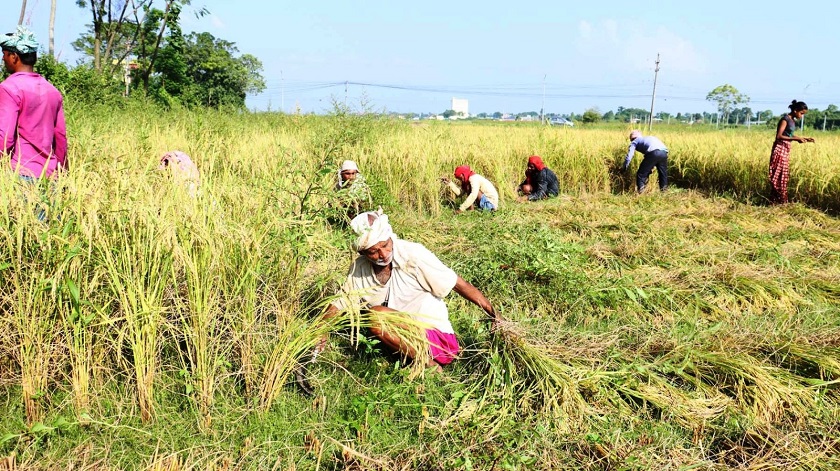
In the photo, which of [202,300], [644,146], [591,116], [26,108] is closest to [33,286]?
[202,300]

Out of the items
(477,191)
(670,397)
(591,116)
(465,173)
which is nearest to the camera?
(670,397)

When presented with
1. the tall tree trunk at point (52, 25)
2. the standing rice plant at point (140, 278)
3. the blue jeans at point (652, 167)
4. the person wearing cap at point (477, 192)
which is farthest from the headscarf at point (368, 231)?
the tall tree trunk at point (52, 25)

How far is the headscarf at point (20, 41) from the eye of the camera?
3000 mm

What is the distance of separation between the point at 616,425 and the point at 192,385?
177cm

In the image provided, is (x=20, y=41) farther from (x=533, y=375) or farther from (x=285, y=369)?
(x=533, y=375)

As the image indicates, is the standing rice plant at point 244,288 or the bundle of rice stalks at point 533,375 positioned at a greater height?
the standing rice plant at point 244,288

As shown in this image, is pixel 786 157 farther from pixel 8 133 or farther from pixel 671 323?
pixel 8 133

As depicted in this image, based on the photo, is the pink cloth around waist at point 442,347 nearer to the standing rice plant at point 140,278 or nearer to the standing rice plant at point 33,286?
the standing rice plant at point 140,278

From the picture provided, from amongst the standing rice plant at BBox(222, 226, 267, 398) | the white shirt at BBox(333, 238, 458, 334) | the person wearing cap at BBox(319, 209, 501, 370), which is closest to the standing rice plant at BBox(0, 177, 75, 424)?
the standing rice plant at BBox(222, 226, 267, 398)

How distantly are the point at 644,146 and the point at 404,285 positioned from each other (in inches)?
280

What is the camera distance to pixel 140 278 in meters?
2.26

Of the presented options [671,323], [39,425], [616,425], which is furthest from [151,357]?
[671,323]

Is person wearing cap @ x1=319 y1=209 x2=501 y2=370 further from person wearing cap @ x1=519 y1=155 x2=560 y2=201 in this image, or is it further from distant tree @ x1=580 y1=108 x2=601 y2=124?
distant tree @ x1=580 y1=108 x2=601 y2=124

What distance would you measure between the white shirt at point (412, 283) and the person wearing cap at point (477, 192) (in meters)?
4.15
